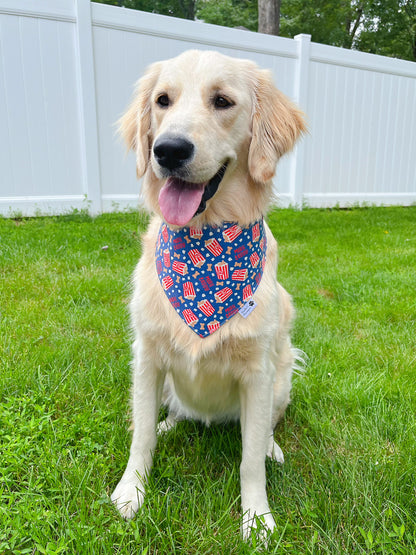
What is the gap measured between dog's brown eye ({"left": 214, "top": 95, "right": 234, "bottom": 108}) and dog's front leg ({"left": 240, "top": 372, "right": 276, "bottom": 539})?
1098mm

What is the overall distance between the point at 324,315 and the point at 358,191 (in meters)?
5.88

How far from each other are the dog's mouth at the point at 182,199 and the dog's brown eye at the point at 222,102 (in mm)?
285

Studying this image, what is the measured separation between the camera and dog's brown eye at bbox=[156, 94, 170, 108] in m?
1.83

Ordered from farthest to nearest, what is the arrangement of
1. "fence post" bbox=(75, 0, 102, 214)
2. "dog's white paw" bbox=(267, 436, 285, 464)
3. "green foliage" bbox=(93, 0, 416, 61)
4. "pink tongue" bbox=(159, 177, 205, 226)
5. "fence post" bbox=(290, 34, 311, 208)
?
"green foliage" bbox=(93, 0, 416, 61), "fence post" bbox=(290, 34, 311, 208), "fence post" bbox=(75, 0, 102, 214), "dog's white paw" bbox=(267, 436, 285, 464), "pink tongue" bbox=(159, 177, 205, 226)

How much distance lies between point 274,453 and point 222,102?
1522 mm

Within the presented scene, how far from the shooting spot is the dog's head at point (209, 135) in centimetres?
160

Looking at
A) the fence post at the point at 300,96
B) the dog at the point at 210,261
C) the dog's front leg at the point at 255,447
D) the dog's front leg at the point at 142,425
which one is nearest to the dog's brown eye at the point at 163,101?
the dog at the point at 210,261

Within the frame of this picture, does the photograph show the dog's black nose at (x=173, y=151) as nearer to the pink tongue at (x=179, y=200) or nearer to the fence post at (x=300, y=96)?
the pink tongue at (x=179, y=200)

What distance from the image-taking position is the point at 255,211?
6.11 ft

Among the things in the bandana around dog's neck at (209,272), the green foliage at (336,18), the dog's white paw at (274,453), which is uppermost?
the green foliage at (336,18)

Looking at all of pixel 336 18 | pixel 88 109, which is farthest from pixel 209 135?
pixel 336 18

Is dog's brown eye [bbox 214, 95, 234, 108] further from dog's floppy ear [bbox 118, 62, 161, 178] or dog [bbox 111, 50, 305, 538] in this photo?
dog's floppy ear [bbox 118, 62, 161, 178]

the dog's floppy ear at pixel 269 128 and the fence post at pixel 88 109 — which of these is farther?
the fence post at pixel 88 109

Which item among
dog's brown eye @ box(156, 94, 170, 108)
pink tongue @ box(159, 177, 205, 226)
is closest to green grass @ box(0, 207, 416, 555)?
pink tongue @ box(159, 177, 205, 226)
